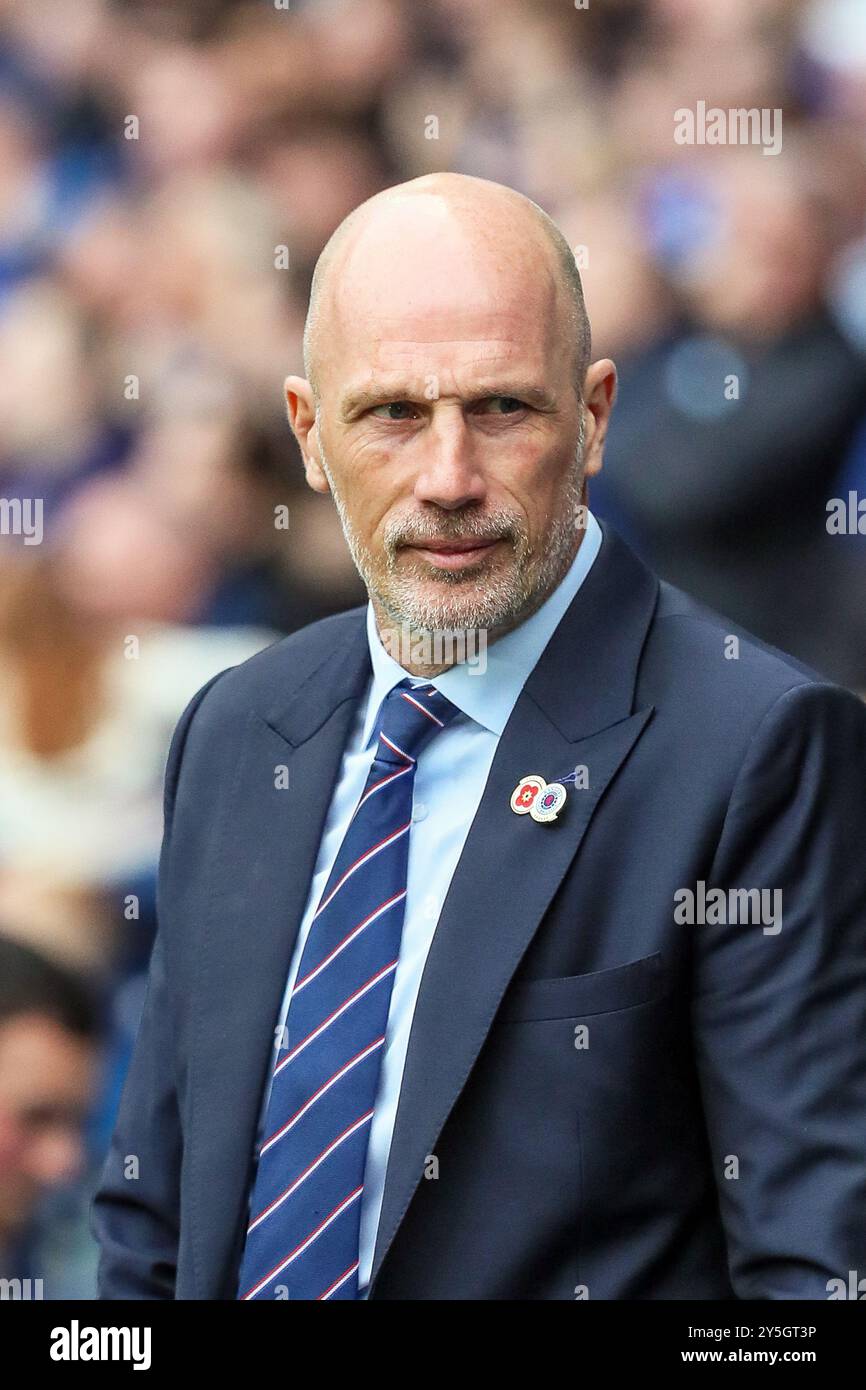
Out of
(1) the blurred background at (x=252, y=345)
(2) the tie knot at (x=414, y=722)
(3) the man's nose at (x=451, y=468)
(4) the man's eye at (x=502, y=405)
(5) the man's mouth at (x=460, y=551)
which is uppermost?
(1) the blurred background at (x=252, y=345)

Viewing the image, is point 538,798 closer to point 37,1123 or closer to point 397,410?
point 397,410

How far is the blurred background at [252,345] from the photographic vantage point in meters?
2.17

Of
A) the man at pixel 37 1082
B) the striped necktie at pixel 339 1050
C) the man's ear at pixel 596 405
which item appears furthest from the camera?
the man at pixel 37 1082

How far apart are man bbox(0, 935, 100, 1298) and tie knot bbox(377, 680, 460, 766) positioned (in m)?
1.08

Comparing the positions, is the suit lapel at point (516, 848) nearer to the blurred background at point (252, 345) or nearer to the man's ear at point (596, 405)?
the man's ear at point (596, 405)

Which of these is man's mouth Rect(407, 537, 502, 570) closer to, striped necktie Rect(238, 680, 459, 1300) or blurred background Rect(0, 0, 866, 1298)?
striped necktie Rect(238, 680, 459, 1300)

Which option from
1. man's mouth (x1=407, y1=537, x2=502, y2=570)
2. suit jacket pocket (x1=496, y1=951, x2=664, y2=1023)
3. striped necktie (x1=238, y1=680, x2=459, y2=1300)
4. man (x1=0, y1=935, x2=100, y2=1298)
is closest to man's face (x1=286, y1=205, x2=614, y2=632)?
man's mouth (x1=407, y1=537, x2=502, y2=570)

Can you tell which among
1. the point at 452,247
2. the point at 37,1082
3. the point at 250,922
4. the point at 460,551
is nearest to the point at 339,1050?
the point at 250,922

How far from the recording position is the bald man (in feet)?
4.20

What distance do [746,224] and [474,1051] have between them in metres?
1.31

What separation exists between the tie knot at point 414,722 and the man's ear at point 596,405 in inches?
9.6

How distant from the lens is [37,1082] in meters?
2.36

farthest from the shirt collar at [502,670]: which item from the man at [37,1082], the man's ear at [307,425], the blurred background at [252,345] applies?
the man at [37,1082]
